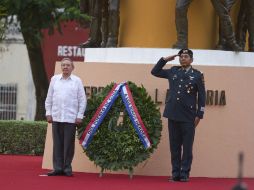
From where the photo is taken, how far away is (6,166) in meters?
14.2

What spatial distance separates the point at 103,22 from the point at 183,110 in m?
3.07

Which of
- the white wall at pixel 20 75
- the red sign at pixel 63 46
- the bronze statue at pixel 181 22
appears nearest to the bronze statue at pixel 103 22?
the bronze statue at pixel 181 22

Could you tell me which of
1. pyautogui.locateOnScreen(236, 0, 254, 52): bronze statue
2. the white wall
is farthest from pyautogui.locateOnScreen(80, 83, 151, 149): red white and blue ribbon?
the white wall

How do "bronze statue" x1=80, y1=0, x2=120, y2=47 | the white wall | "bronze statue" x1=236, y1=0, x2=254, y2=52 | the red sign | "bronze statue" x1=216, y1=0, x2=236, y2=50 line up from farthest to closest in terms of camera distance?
the white wall
the red sign
"bronze statue" x1=80, y1=0, x2=120, y2=47
"bronze statue" x1=236, y1=0, x2=254, y2=52
"bronze statue" x1=216, y1=0, x2=236, y2=50

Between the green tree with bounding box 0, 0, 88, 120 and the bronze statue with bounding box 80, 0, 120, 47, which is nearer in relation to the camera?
the bronze statue with bounding box 80, 0, 120, 47

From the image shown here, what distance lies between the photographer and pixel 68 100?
12258 millimetres

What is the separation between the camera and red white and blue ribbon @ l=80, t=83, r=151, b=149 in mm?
11992

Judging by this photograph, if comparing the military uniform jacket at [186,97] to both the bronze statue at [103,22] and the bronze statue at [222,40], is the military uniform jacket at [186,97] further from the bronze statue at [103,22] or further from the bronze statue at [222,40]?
the bronze statue at [103,22]

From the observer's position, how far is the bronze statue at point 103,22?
533 inches

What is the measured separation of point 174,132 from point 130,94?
2.95 feet

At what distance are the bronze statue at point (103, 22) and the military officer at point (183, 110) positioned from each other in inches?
75.5

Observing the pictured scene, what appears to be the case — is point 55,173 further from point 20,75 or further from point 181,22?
point 20,75

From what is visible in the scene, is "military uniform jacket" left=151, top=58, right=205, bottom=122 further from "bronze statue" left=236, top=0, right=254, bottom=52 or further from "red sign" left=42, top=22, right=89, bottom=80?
"red sign" left=42, top=22, right=89, bottom=80

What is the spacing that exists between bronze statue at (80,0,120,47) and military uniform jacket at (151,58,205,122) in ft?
6.88
